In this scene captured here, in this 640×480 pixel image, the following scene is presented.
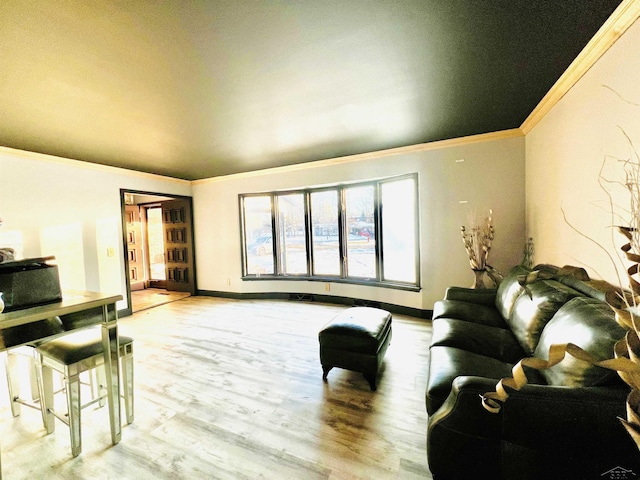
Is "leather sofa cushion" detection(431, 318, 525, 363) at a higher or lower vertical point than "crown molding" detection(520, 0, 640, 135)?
lower

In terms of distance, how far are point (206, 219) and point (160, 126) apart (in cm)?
293

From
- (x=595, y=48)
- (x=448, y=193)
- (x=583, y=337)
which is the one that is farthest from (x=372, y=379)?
(x=595, y=48)

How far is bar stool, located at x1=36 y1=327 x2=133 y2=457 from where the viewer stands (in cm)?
154

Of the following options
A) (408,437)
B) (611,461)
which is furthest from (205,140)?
(611,461)

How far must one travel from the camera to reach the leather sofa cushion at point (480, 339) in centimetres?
177

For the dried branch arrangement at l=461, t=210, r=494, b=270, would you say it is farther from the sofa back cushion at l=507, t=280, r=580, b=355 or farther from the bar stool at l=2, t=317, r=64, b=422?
the bar stool at l=2, t=317, r=64, b=422

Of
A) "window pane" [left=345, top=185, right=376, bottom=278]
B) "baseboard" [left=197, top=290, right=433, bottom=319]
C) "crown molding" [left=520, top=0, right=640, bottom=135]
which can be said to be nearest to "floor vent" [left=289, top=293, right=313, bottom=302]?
"baseboard" [left=197, top=290, right=433, bottom=319]

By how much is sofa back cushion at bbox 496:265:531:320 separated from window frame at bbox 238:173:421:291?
1.28 metres

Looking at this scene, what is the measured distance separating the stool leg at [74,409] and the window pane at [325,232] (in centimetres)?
353

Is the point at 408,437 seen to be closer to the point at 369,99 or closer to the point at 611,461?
the point at 611,461

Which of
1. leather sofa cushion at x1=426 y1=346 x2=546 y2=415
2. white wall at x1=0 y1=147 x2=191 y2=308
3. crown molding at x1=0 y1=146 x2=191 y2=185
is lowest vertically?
leather sofa cushion at x1=426 y1=346 x2=546 y2=415

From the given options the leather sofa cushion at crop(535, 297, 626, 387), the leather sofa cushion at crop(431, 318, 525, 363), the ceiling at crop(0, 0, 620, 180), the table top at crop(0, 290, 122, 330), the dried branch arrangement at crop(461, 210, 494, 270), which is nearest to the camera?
the leather sofa cushion at crop(535, 297, 626, 387)

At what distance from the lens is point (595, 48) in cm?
163

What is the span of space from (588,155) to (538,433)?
6.35ft
